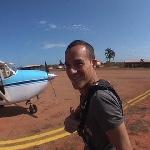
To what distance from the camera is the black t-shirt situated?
73.4 inches

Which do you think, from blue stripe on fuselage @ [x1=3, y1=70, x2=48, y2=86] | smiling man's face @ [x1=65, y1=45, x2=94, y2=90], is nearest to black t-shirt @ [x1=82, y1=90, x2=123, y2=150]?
smiling man's face @ [x1=65, y1=45, x2=94, y2=90]

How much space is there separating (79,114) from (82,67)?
39 centimetres

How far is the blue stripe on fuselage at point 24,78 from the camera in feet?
40.3

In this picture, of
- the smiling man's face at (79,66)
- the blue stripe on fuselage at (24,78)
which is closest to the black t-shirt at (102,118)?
the smiling man's face at (79,66)

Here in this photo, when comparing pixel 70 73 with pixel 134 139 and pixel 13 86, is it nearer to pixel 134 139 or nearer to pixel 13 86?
pixel 134 139

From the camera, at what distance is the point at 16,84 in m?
12.4

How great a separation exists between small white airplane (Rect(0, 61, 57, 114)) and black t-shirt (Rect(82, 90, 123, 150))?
10373 millimetres

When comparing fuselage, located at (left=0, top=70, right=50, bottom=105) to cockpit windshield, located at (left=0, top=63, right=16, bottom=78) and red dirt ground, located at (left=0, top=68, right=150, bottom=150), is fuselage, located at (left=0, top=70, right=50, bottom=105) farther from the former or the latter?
red dirt ground, located at (left=0, top=68, right=150, bottom=150)

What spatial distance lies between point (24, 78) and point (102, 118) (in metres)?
10.8

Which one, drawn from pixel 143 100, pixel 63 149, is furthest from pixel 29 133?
pixel 143 100

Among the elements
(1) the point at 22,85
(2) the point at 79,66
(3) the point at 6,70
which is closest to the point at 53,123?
(1) the point at 22,85

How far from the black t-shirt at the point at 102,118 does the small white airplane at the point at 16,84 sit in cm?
1037

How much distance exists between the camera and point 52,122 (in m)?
10.6

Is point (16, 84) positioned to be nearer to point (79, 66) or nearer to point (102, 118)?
point (79, 66)
